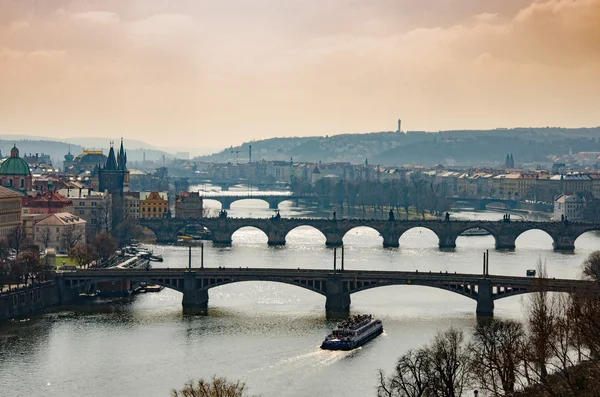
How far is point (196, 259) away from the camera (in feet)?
247

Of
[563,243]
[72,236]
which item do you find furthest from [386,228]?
→ [72,236]

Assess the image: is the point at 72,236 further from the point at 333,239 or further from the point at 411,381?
the point at 411,381

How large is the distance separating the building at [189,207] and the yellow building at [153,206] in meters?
1.44

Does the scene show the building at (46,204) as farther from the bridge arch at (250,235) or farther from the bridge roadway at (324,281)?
the bridge roadway at (324,281)

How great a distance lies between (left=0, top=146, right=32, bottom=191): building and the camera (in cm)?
9400

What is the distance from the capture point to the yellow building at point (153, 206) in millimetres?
99188

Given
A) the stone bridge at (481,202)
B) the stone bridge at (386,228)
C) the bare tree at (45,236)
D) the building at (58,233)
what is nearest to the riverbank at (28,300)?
the building at (58,233)

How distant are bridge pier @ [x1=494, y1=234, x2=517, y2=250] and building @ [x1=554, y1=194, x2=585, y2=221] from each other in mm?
25625

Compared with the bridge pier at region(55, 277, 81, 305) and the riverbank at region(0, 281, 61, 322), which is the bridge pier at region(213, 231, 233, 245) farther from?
the riverbank at region(0, 281, 61, 322)

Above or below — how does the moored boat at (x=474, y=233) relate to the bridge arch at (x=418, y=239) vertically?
above

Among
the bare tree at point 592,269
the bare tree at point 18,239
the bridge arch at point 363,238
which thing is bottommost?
the bare tree at point 592,269

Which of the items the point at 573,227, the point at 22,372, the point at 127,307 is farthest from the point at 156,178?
the point at 22,372

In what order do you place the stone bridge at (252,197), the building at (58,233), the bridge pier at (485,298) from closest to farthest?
the bridge pier at (485,298) < the building at (58,233) < the stone bridge at (252,197)

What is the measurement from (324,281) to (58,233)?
23594 millimetres
